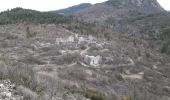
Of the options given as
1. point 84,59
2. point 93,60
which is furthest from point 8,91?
point 93,60

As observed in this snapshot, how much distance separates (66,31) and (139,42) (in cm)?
2536

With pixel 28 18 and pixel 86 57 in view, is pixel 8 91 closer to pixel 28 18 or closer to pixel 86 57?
pixel 86 57

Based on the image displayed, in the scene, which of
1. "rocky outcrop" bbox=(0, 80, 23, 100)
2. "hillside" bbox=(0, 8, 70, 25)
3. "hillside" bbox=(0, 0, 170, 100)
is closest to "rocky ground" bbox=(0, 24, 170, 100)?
"hillside" bbox=(0, 0, 170, 100)

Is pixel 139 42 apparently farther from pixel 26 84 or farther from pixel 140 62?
pixel 26 84

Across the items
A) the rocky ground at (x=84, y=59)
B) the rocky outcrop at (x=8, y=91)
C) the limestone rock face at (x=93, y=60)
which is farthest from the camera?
the limestone rock face at (x=93, y=60)

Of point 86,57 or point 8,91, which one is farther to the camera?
point 86,57

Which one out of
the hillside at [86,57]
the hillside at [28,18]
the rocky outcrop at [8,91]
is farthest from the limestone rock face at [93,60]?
the rocky outcrop at [8,91]

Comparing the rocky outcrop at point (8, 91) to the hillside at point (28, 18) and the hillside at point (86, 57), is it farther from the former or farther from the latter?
the hillside at point (28, 18)

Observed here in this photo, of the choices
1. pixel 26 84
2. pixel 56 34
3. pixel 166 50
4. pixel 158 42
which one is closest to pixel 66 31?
pixel 56 34

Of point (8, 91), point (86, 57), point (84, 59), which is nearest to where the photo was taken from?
point (8, 91)

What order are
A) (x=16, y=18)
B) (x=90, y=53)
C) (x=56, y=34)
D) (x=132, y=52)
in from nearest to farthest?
(x=90, y=53) < (x=132, y=52) < (x=56, y=34) < (x=16, y=18)

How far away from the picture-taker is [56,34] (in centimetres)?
8344

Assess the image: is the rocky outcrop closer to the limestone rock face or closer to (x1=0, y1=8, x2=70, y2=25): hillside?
the limestone rock face

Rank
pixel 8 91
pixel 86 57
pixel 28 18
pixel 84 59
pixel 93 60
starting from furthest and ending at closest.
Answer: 1. pixel 28 18
2. pixel 93 60
3. pixel 86 57
4. pixel 84 59
5. pixel 8 91
